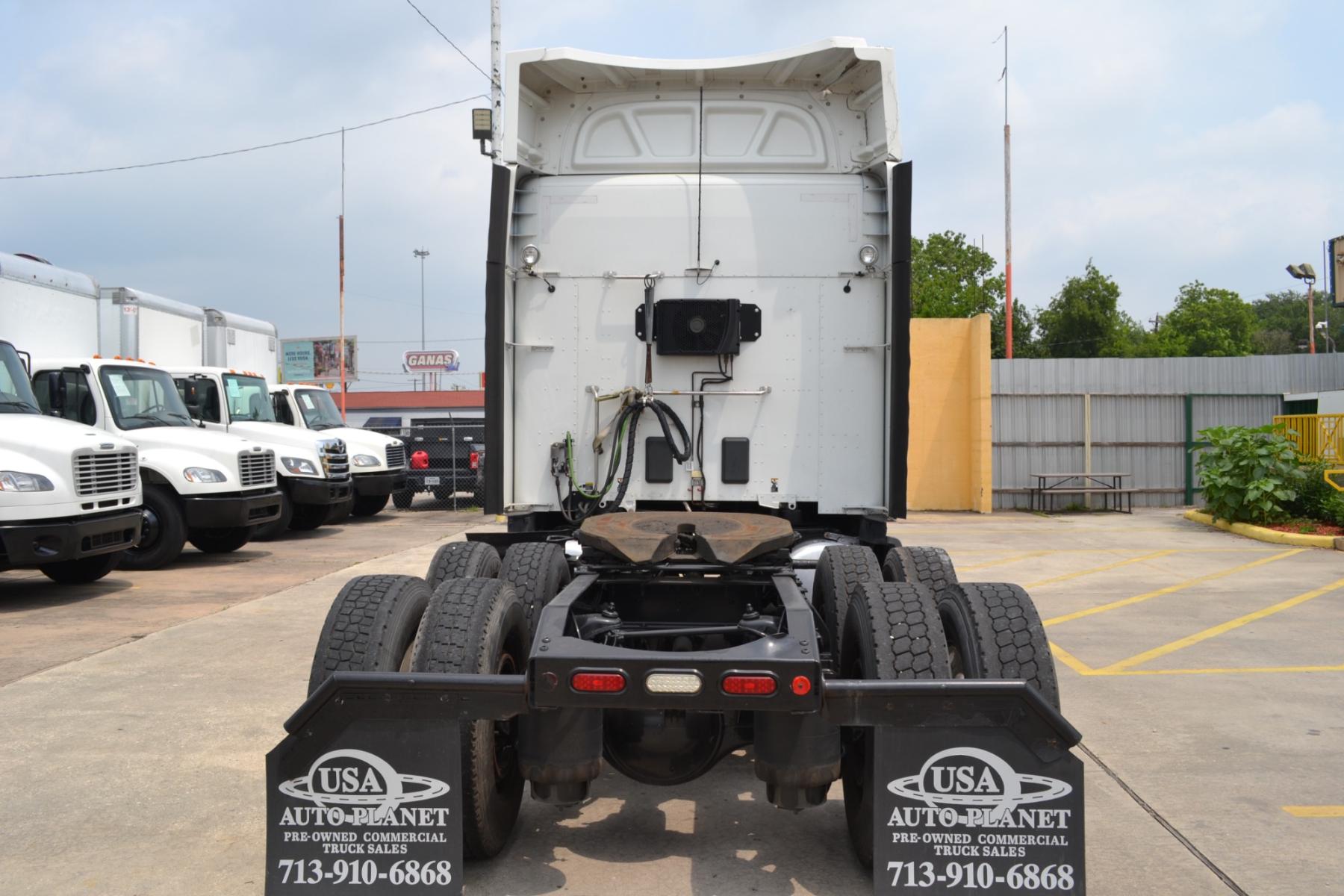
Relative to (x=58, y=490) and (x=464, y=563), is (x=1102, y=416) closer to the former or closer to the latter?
(x=58, y=490)

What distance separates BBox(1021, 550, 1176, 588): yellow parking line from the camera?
11562 mm

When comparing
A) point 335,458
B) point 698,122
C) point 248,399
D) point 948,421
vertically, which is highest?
point 698,122

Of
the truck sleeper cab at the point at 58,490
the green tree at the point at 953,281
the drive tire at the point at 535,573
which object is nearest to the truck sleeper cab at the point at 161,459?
the truck sleeper cab at the point at 58,490

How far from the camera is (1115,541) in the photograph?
50.7ft

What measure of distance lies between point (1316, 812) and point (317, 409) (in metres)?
18.1

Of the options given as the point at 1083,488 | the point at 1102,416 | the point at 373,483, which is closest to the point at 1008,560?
the point at 1083,488

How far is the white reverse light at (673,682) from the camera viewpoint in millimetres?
3338

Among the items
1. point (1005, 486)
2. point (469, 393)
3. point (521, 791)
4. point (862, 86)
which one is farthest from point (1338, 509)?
point (469, 393)

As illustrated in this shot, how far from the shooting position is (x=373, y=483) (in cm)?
1972

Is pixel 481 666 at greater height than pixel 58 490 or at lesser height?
lesser

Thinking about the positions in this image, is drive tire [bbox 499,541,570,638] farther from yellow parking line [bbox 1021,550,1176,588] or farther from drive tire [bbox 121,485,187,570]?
drive tire [bbox 121,485,187,570]

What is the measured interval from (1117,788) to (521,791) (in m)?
2.74

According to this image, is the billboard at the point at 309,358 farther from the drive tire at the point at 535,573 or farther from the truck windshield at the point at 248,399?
the drive tire at the point at 535,573

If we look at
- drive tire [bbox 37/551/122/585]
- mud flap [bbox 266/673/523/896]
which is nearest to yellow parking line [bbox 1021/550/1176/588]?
mud flap [bbox 266/673/523/896]
